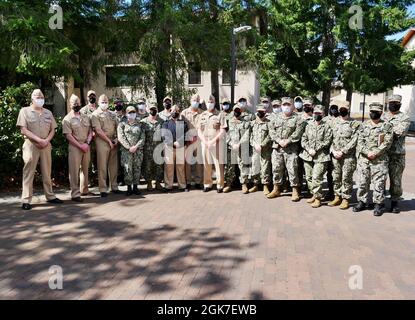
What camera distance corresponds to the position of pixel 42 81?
14.2 metres

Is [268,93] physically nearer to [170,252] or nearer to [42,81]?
[42,81]

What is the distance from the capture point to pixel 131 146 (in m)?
7.78

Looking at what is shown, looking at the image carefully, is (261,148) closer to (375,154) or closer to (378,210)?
(375,154)

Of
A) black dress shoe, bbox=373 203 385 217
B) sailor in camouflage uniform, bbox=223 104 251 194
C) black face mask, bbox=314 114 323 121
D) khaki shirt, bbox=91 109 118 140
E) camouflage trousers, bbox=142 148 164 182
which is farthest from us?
camouflage trousers, bbox=142 148 164 182

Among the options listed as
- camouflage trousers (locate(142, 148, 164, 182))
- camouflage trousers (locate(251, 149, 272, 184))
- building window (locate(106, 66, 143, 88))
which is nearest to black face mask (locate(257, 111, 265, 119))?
camouflage trousers (locate(251, 149, 272, 184))

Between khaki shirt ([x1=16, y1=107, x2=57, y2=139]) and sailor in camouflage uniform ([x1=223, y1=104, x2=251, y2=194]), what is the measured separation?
11.7 ft

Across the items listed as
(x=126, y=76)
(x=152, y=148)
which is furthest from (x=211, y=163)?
(x=126, y=76)

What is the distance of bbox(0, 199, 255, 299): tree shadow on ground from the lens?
3885 millimetres

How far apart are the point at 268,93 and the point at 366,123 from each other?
96.9 ft

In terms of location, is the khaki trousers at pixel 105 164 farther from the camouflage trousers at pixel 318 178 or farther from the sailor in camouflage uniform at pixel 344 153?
the sailor in camouflage uniform at pixel 344 153

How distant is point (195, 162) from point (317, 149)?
2751 mm

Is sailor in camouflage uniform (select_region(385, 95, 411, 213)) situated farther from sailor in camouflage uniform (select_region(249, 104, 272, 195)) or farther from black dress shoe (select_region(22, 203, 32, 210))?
black dress shoe (select_region(22, 203, 32, 210))
